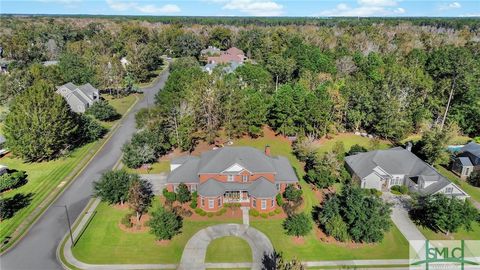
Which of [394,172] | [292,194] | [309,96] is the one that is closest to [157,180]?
[292,194]

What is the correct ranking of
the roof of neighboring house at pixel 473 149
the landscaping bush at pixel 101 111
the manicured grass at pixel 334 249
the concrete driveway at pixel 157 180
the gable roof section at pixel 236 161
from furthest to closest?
the landscaping bush at pixel 101 111 < the roof of neighboring house at pixel 473 149 < the concrete driveway at pixel 157 180 < the gable roof section at pixel 236 161 < the manicured grass at pixel 334 249

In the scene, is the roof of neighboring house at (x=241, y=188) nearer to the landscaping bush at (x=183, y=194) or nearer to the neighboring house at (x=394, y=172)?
the landscaping bush at (x=183, y=194)

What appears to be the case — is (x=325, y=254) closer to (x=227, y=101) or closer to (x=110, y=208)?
(x=110, y=208)

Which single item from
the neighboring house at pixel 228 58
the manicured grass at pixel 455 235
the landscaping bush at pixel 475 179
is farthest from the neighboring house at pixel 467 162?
the neighboring house at pixel 228 58

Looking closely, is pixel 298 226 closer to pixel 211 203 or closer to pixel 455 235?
pixel 211 203

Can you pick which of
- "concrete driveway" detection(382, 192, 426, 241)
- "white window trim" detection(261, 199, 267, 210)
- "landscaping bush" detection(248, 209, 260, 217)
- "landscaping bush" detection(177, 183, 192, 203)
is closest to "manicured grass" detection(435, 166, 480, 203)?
"concrete driveway" detection(382, 192, 426, 241)

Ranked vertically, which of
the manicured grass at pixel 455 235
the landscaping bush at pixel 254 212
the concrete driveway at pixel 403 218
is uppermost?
the landscaping bush at pixel 254 212
